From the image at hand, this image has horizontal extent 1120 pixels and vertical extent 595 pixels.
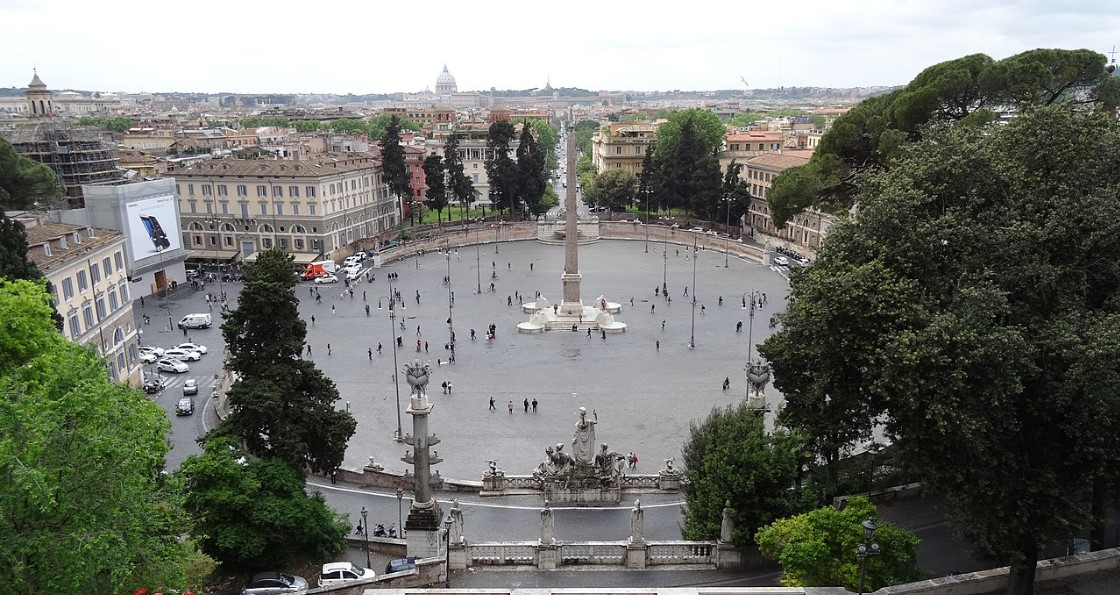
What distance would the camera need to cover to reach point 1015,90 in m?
29.4

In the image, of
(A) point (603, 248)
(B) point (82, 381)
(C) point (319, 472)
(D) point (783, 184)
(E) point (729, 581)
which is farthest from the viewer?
(A) point (603, 248)

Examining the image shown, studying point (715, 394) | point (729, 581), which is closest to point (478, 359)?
point (715, 394)

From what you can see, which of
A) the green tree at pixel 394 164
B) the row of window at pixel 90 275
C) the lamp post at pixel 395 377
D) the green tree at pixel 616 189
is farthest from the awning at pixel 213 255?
the green tree at pixel 616 189

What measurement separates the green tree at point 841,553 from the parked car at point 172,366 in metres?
30.9

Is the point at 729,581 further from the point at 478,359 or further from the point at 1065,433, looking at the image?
the point at 478,359

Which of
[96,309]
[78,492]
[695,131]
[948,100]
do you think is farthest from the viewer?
[695,131]

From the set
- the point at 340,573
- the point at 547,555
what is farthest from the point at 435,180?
the point at 547,555

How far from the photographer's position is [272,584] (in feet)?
57.1

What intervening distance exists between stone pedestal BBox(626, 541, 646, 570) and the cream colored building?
21198mm

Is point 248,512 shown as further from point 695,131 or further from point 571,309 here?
point 695,131

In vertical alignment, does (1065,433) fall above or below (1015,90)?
below

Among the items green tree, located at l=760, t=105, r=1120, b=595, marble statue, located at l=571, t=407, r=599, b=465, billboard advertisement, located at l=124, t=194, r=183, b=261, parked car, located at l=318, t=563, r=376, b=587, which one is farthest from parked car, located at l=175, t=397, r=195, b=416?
green tree, located at l=760, t=105, r=1120, b=595

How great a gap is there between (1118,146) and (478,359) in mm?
27454

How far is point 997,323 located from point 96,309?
3274cm
